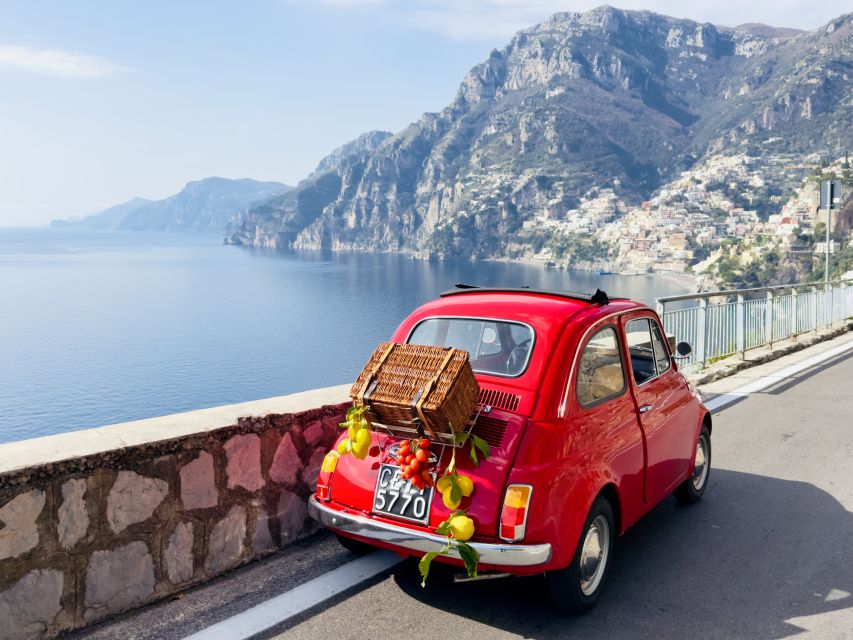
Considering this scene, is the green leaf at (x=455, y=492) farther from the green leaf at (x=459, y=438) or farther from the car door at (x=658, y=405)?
the car door at (x=658, y=405)

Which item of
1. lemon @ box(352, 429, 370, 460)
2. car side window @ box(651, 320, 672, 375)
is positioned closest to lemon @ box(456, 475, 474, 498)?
lemon @ box(352, 429, 370, 460)

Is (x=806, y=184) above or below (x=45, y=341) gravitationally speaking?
above

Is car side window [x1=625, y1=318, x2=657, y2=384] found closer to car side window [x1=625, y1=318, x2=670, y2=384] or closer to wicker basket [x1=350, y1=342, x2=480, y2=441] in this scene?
car side window [x1=625, y1=318, x2=670, y2=384]

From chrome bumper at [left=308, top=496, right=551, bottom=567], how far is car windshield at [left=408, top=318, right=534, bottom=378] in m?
0.90

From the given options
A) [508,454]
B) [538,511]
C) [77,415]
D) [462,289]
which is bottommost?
[77,415]

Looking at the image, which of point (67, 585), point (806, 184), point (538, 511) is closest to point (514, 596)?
point (538, 511)

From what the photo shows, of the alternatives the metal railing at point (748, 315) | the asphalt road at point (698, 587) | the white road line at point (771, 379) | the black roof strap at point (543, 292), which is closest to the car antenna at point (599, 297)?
the black roof strap at point (543, 292)

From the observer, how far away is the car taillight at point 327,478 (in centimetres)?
399

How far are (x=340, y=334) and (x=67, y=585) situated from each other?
105 metres

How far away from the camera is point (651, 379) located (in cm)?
480

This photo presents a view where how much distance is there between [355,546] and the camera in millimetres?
4422

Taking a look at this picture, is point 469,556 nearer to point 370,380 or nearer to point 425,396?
point 425,396

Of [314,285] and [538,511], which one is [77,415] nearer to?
[538,511]

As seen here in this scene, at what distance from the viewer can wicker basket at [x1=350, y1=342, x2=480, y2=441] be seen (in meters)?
3.40
